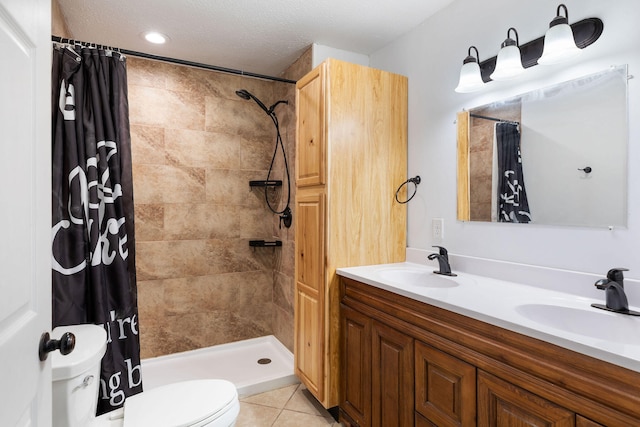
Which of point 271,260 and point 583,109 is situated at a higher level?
point 583,109

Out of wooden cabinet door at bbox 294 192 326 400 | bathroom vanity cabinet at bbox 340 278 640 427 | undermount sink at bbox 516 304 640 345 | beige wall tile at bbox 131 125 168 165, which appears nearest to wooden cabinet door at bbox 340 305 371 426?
bathroom vanity cabinet at bbox 340 278 640 427

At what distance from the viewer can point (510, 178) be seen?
1.64 metres

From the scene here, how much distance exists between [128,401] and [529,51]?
2378 millimetres

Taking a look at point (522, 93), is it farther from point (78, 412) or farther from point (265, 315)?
point (265, 315)

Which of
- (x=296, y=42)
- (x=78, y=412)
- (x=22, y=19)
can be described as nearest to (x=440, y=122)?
(x=296, y=42)

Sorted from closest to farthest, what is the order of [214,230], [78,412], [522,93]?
1. [78,412]
2. [522,93]
3. [214,230]

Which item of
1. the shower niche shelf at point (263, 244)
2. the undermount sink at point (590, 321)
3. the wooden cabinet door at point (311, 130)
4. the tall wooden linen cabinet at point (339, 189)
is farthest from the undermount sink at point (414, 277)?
the shower niche shelf at point (263, 244)

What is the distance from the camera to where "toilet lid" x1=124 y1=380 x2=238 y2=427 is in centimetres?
134

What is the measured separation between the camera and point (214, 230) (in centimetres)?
296

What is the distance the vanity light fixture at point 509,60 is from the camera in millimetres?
1506

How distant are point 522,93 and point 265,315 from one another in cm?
265

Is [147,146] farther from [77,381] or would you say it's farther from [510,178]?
[510,178]

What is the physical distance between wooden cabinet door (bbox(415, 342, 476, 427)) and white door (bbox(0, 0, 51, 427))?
1.24 meters

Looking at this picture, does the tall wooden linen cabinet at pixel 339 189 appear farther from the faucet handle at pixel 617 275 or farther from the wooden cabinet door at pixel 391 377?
the faucet handle at pixel 617 275
